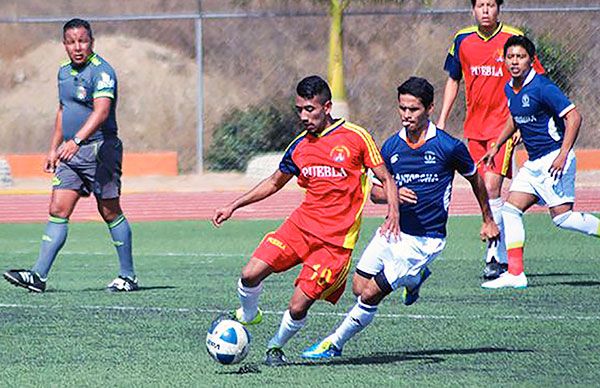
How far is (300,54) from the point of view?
3984 cm

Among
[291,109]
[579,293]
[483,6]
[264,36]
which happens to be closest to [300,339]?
[579,293]

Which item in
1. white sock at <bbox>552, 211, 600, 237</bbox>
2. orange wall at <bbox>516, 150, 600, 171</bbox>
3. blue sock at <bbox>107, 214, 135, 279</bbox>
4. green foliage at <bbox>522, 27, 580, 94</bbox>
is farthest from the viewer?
green foliage at <bbox>522, 27, 580, 94</bbox>

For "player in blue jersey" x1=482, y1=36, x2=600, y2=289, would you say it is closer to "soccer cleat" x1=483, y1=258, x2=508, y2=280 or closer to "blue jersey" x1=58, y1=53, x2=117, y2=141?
"soccer cleat" x1=483, y1=258, x2=508, y2=280

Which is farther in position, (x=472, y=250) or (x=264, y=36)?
(x=264, y=36)

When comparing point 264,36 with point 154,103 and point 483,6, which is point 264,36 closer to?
point 154,103

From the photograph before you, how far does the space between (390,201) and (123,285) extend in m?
3.99

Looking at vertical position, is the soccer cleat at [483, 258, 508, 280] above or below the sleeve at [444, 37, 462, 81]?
below

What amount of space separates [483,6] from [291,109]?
1883 centimetres

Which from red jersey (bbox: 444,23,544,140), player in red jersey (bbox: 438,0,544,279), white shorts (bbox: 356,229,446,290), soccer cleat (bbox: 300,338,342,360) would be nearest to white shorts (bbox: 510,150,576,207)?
player in red jersey (bbox: 438,0,544,279)

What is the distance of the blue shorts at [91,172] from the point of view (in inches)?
→ 472

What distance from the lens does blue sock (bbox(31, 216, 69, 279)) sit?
11.9 m

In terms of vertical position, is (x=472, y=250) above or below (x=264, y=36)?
above

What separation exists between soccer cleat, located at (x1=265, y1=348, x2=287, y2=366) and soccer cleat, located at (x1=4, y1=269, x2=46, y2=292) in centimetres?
379

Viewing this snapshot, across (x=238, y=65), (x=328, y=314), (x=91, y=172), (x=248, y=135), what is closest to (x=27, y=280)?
(x=91, y=172)
